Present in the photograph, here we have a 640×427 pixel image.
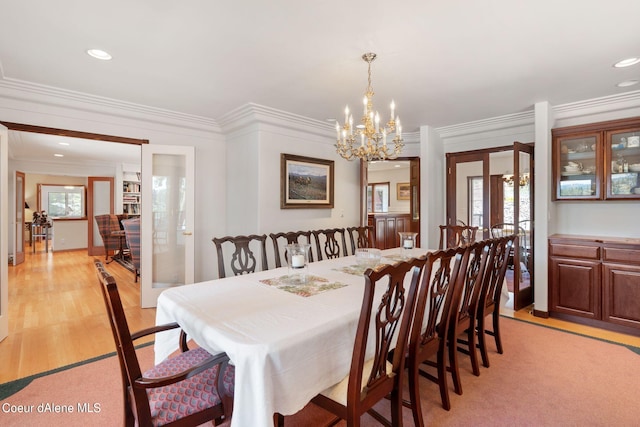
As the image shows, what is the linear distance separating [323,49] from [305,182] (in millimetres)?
2304

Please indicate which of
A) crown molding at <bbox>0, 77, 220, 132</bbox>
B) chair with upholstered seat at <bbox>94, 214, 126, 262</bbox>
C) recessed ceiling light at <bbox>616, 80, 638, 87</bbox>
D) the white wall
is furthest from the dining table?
the white wall

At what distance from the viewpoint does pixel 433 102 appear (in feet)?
11.7

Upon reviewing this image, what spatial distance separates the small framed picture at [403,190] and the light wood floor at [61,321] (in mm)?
5323

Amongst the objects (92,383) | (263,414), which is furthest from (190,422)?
(92,383)

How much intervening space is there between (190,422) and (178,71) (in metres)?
2.63

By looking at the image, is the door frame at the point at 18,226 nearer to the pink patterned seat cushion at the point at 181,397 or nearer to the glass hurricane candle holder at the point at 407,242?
the pink patterned seat cushion at the point at 181,397

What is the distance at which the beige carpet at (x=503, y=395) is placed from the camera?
1.87m

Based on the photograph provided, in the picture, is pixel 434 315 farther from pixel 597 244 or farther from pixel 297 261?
pixel 597 244

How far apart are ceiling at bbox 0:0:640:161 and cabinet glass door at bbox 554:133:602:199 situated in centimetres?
50

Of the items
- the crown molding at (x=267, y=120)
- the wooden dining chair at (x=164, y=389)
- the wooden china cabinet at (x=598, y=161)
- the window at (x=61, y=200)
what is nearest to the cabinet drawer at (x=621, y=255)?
the wooden china cabinet at (x=598, y=161)

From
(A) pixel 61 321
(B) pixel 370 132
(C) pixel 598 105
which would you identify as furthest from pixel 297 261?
(C) pixel 598 105

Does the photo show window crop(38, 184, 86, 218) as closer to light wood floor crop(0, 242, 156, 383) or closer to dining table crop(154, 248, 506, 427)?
light wood floor crop(0, 242, 156, 383)

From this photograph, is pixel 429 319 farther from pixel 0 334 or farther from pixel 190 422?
pixel 0 334

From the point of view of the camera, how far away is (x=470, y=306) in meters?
2.34
